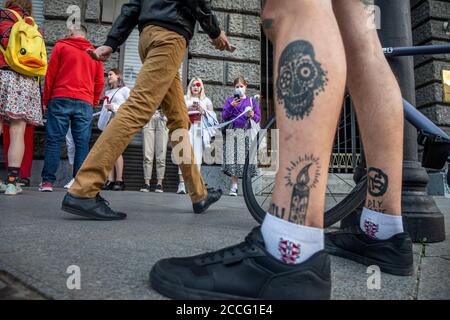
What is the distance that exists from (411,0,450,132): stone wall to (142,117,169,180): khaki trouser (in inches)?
197

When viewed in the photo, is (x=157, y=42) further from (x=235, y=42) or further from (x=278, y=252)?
(x=235, y=42)

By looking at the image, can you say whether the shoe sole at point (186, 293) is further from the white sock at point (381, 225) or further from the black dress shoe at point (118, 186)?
the black dress shoe at point (118, 186)

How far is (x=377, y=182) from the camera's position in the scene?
1.15 m

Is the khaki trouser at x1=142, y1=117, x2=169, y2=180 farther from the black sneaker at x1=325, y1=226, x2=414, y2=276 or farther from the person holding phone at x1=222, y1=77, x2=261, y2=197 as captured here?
the black sneaker at x1=325, y1=226, x2=414, y2=276

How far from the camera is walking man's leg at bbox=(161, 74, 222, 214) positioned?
2354 millimetres

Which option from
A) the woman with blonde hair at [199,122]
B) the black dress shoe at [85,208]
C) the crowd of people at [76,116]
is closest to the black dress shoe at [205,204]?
the black dress shoe at [85,208]

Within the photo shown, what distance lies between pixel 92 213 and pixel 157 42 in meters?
1.07

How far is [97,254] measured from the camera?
1.10 meters

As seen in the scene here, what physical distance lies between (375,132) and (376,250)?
15.2 inches

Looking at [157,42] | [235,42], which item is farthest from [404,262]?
[235,42]

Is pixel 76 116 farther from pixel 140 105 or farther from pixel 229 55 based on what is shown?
pixel 229 55

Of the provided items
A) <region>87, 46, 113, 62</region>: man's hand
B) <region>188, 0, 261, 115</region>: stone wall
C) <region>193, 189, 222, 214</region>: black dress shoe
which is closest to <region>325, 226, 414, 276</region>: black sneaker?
<region>193, 189, 222, 214</region>: black dress shoe

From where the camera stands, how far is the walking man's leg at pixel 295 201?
2.49 feet
